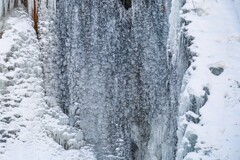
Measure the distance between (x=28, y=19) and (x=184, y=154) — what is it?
502 centimetres

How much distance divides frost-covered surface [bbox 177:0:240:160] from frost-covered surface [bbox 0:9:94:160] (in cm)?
280

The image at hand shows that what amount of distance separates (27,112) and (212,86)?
12.7 ft

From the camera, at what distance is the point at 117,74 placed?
1084 cm

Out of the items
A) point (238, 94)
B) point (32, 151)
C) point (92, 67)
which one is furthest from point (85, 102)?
point (238, 94)

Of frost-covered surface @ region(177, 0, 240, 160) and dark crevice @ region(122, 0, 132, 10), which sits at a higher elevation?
dark crevice @ region(122, 0, 132, 10)

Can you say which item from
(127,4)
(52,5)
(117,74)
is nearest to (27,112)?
(117,74)

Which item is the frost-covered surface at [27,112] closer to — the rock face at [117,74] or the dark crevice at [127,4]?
the rock face at [117,74]

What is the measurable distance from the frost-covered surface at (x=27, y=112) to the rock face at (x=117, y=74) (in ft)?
1.97

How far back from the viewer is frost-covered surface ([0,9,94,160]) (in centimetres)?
899

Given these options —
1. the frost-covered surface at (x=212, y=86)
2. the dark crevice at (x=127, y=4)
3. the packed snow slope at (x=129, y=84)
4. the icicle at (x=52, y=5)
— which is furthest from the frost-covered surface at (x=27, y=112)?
the frost-covered surface at (x=212, y=86)

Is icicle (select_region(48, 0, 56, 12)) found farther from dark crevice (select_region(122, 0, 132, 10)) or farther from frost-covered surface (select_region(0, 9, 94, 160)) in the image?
dark crevice (select_region(122, 0, 132, 10))

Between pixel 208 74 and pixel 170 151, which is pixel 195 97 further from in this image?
pixel 170 151

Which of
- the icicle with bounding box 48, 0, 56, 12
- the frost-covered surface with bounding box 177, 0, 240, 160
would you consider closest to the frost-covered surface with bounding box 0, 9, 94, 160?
the icicle with bounding box 48, 0, 56, 12

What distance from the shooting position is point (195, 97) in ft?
25.1
